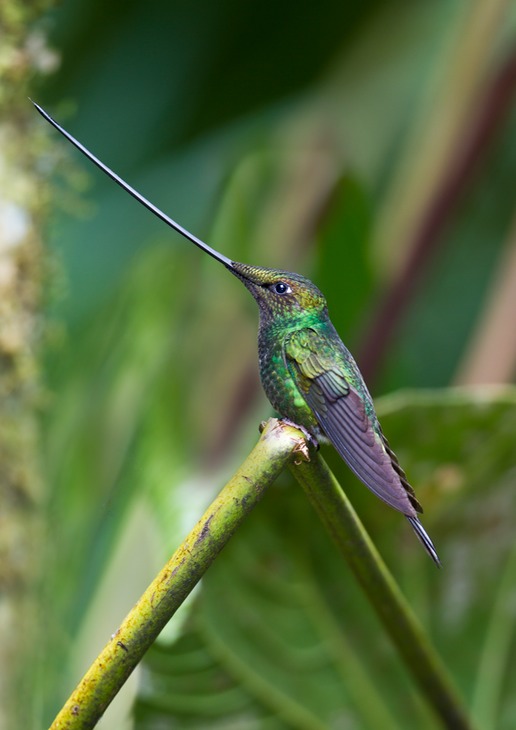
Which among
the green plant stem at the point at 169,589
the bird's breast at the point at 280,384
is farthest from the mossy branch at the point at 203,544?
the bird's breast at the point at 280,384

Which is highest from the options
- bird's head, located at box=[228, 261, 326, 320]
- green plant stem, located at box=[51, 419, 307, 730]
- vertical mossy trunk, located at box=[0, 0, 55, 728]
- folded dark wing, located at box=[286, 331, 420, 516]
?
vertical mossy trunk, located at box=[0, 0, 55, 728]

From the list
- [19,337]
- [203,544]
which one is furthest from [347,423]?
[19,337]

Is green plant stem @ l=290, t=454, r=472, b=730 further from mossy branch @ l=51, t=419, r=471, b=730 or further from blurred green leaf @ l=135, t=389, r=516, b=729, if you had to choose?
blurred green leaf @ l=135, t=389, r=516, b=729

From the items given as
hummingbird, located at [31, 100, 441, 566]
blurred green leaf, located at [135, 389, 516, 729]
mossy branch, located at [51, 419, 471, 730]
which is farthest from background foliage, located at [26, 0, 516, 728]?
mossy branch, located at [51, 419, 471, 730]

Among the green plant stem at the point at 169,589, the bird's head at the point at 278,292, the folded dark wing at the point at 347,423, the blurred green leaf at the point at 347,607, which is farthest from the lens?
the blurred green leaf at the point at 347,607

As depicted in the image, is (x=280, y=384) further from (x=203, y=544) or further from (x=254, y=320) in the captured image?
(x=254, y=320)

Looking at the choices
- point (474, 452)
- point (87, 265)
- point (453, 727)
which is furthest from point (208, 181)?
point (453, 727)

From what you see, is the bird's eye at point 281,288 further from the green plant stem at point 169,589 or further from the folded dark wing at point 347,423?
the green plant stem at point 169,589
